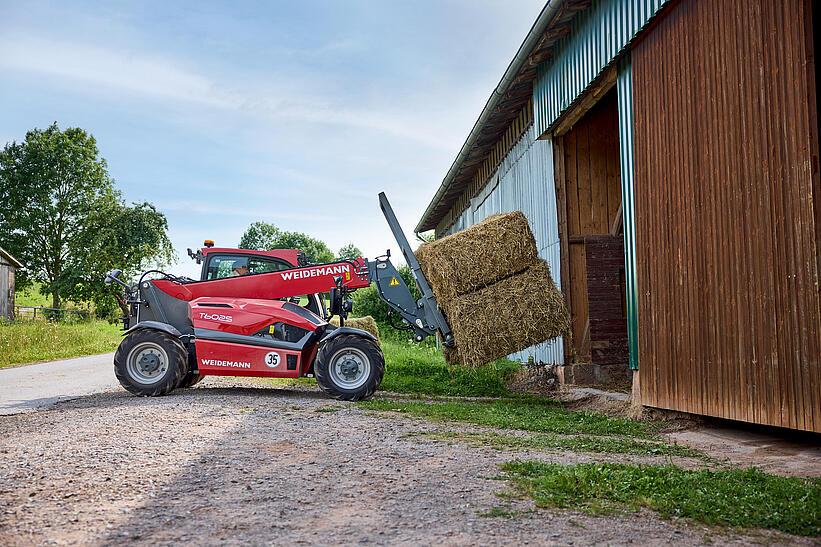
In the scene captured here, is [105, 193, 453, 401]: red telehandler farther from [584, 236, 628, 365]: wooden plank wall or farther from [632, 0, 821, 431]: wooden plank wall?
[632, 0, 821, 431]: wooden plank wall

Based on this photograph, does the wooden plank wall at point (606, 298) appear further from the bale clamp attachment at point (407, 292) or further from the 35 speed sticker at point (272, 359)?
the 35 speed sticker at point (272, 359)

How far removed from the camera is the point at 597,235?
11.3 metres

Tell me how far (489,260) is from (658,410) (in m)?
2.77

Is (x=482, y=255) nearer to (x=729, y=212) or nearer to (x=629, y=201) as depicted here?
(x=629, y=201)

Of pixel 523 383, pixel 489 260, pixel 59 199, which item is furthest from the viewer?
pixel 59 199

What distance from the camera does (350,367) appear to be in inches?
385

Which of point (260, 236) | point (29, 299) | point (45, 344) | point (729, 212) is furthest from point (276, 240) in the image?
point (729, 212)

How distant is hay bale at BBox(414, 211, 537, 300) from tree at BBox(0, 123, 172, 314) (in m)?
40.7

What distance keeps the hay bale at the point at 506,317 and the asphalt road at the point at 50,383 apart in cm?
517

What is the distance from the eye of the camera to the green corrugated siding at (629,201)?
341 inches

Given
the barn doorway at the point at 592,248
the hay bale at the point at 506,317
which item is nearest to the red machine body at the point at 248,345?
the hay bale at the point at 506,317

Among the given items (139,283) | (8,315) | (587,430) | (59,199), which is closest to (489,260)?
(587,430)

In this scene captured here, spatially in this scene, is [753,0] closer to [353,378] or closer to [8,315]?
[353,378]

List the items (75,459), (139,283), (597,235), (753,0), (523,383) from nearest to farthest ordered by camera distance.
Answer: (75,459) < (753,0) < (139,283) < (597,235) < (523,383)
